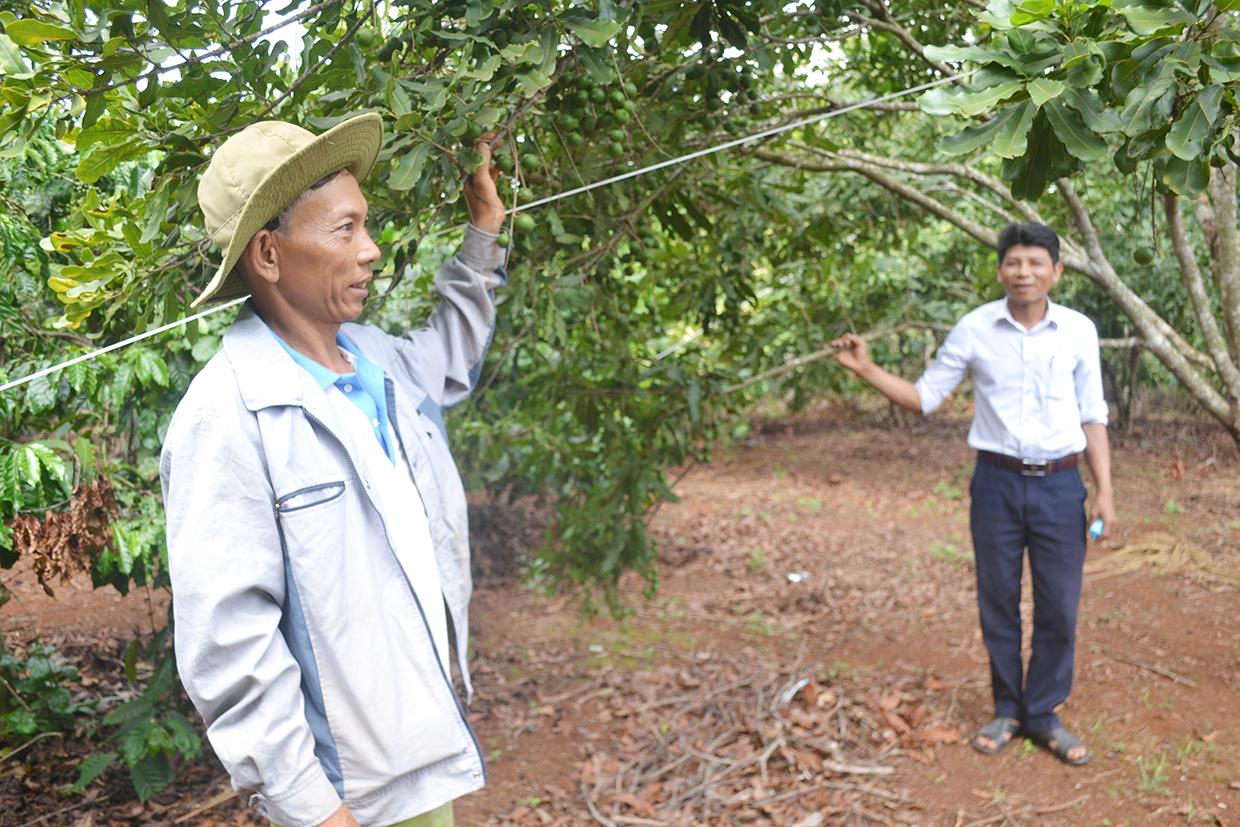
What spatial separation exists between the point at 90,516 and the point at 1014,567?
302 centimetres

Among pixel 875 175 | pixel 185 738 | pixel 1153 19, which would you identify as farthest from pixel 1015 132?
pixel 185 738

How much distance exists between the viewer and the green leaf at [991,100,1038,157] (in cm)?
176

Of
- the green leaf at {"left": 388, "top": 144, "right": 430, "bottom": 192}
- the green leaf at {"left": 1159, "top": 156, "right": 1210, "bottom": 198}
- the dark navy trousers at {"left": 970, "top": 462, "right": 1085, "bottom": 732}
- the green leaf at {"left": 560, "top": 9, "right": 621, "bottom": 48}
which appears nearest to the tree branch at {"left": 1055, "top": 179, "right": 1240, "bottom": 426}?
the dark navy trousers at {"left": 970, "top": 462, "right": 1085, "bottom": 732}

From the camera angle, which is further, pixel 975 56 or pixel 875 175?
pixel 875 175

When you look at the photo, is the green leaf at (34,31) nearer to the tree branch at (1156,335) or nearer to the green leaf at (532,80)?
the green leaf at (532,80)

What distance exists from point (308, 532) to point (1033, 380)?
2.79 meters

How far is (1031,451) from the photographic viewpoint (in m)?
3.55

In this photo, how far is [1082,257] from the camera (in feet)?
13.2

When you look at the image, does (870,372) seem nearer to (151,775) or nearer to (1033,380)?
(1033,380)

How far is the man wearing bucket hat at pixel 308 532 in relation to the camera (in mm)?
1518

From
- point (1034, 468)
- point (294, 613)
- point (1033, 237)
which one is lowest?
point (1034, 468)

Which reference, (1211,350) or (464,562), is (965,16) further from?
(464,562)

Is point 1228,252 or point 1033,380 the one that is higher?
point 1228,252

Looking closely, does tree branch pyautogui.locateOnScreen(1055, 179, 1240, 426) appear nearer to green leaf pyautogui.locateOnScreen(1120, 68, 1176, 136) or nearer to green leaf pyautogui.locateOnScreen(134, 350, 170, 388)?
green leaf pyautogui.locateOnScreen(1120, 68, 1176, 136)
